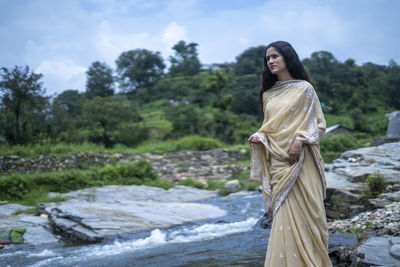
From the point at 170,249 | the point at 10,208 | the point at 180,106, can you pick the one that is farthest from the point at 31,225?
the point at 180,106

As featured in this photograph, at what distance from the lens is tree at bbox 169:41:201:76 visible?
58156mm

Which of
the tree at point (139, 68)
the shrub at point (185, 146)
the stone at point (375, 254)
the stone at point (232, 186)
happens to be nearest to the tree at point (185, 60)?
the tree at point (139, 68)

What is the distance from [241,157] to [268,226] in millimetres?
13175

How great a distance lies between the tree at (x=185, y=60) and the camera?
2290 inches

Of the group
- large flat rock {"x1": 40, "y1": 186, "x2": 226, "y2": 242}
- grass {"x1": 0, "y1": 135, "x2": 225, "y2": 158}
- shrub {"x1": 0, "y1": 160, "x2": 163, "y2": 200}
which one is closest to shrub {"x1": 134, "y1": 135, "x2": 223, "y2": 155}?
grass {"x1": 0, "y1": 135, "x2": 225, "y2": 158}

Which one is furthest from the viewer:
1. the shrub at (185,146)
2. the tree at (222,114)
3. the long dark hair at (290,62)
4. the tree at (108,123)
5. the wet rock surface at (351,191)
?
the tree at (222,114)

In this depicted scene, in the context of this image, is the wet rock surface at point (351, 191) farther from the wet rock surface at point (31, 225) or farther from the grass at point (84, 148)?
the grass at point (84, 148)

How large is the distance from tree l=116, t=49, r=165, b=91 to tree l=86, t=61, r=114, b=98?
5.12 meters

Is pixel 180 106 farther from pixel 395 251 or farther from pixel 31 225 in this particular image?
pixel 395 251

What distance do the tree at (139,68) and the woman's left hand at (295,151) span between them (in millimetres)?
53924

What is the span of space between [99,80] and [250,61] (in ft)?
70.7

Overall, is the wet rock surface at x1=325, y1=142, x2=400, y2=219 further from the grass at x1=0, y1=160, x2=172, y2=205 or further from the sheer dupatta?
the grass at x1=0, y1=160, x2=172, y2=205

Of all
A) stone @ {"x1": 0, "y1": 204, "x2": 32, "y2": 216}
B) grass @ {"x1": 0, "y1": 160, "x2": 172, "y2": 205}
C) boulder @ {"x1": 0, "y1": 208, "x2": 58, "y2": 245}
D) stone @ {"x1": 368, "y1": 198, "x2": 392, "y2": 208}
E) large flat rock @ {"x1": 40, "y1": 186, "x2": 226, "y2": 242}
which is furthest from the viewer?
grass @ {"x1": 0, "y1": 160, "x2": 172, "y2": 205}

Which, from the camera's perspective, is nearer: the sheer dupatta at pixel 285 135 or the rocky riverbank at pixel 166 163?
the sheer dupatta at pixel 285 135
